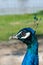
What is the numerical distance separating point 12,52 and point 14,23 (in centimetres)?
69

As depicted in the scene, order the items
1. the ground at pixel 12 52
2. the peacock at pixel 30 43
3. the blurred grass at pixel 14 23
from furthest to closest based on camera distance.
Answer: the blurred grass at pixel 14 23
the ground at pixel 12 52
the peacock at pixel 30 43

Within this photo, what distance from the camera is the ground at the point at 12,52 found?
13.0 feet

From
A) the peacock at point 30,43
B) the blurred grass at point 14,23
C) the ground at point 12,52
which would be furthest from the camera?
the blurred grass at point 14,23

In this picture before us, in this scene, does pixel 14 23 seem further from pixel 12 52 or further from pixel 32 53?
pixel 32 53

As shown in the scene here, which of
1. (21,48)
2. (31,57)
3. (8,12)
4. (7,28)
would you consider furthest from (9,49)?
(31,57)

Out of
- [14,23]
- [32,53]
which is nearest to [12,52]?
[14,23]

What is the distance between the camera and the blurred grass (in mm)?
4578

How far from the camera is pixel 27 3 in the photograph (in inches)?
208

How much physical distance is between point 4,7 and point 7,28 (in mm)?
577

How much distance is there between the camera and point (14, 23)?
4797 mm

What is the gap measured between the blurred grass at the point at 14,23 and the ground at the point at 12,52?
16cm

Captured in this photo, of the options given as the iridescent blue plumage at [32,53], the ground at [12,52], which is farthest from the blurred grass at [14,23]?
the iridescent blue plumage at [32,53]

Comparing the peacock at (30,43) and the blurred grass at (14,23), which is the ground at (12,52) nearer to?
the blurred grass at (14,23)

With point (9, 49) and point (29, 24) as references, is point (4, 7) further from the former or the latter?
point (9, 49)
